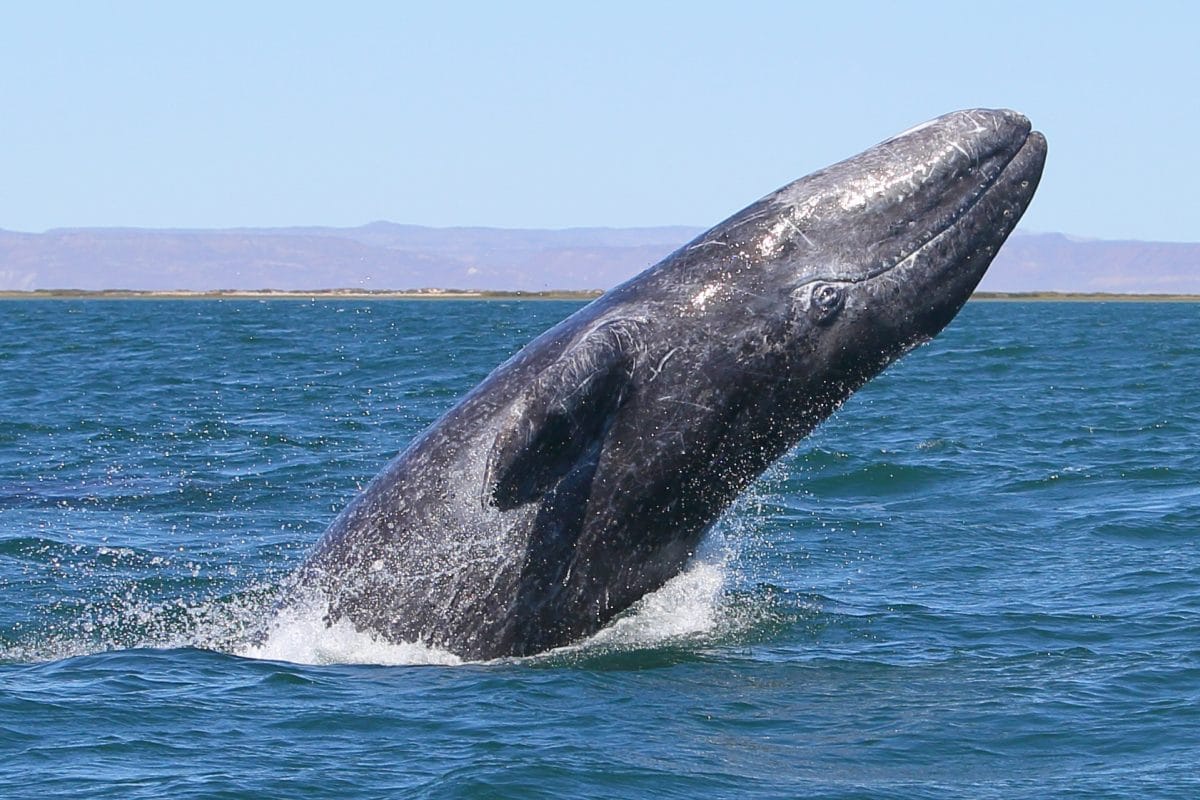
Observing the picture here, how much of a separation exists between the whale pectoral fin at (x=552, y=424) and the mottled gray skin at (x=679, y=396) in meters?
0.38

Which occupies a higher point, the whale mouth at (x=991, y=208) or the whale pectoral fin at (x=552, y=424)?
the whale mouth at (x=991, y=208)

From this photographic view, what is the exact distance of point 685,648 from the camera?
12594mm

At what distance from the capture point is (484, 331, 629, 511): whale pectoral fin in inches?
411

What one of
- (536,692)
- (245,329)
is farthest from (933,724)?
(245,329)

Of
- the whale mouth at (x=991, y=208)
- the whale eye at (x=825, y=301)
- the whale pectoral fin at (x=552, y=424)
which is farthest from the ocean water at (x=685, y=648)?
the whale mouth at (x=991, y=208)

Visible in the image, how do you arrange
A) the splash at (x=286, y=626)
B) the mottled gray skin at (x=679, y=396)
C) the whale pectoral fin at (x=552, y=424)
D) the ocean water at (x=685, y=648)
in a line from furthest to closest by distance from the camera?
the splash at (x=286, y=626) < the mottled gray skin at (x=679, y=396) < the whale pectoral fin at (x=552, y=424) < the ocean water at (x=685, y=648)

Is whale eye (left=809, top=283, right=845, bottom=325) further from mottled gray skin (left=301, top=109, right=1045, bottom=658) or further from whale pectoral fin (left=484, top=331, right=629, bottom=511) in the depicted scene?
whale pectoral fin (left=484, top=331, right=629, bottom=511)

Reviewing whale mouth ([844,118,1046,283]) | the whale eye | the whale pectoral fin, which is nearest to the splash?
the whale pectoral fin

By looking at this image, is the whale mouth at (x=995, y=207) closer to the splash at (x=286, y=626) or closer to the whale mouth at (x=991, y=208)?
the whale mouth at (x=991, y=208)

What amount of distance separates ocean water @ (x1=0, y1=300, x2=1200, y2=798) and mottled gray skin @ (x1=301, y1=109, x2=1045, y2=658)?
416mm

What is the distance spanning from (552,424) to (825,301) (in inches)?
102

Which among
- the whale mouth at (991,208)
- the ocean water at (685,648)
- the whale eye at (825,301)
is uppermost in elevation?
the whale mouth at (991,208)

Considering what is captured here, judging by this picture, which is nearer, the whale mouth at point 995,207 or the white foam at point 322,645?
the white foam at point 322,645

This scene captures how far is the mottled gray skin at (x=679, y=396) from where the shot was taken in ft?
39.2
